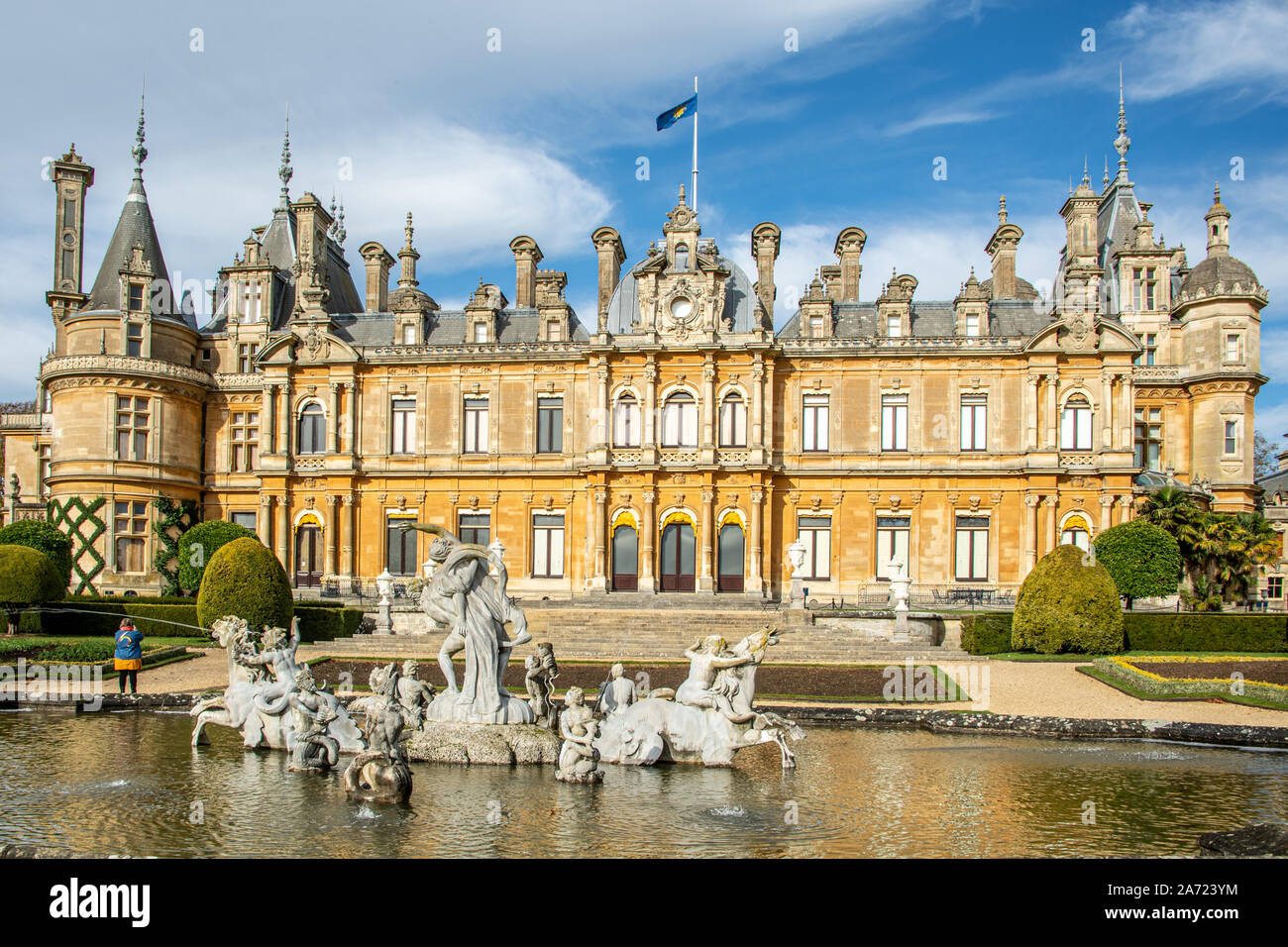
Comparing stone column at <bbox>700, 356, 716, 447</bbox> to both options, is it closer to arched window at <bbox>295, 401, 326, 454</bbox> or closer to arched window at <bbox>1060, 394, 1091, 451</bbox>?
arched window at <bbox>1060, 394, 1091, 451</bbox>

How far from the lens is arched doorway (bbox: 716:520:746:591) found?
36125 millimetres

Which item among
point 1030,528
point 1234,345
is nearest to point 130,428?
point 1030,528

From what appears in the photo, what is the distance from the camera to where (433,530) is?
1241 centimetres

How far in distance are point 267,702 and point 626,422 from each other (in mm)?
24871

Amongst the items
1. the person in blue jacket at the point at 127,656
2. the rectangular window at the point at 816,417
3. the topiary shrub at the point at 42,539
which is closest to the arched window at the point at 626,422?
the rectangular window at the point at 816,417

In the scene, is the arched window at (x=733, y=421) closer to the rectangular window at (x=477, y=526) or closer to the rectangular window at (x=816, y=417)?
the rectangular window at (x=816, y=417)

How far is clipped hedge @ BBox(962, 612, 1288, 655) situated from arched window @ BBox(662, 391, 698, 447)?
1382cm

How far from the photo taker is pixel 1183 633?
26.0 meters

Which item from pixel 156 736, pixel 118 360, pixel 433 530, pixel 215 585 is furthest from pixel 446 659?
pixel 118 360

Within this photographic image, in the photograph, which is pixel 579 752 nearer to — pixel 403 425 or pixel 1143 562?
pixel 1143 562

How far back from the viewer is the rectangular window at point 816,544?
36.7 m

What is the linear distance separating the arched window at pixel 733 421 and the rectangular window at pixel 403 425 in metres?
12.5

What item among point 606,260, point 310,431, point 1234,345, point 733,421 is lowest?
point 310,431

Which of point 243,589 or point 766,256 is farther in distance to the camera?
point 766,256
